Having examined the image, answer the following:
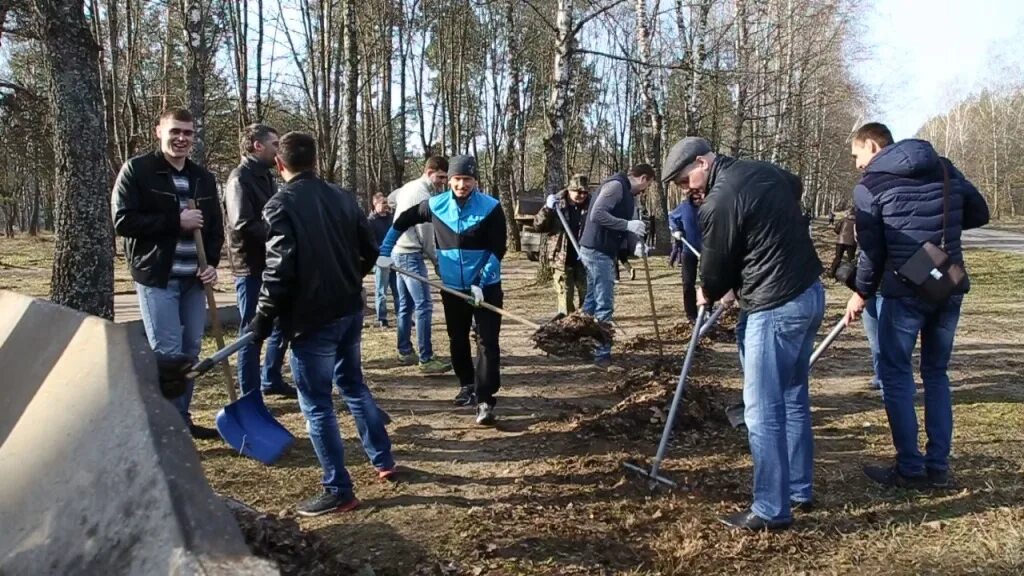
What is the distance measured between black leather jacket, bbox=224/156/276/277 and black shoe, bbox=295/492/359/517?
2.09 metres

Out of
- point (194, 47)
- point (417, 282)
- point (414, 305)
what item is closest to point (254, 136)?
point (417, 282)

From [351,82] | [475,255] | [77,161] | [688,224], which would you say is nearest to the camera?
[77,161]

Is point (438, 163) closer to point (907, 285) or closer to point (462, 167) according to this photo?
point (462, 167)

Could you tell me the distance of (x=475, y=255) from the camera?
17.2 feet

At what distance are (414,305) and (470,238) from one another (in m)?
1.94

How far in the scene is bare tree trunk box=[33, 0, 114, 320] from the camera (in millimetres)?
4875

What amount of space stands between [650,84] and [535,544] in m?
14.6

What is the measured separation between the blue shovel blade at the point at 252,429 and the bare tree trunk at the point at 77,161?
220cm

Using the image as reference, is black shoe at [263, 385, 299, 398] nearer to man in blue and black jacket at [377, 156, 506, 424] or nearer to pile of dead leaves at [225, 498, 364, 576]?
man in blue and black jacket at [377, 156, 506, 424]

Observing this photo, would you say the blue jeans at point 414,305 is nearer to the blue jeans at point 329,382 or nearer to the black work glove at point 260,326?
the blue jeans at point 329,382

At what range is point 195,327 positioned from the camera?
4703mm

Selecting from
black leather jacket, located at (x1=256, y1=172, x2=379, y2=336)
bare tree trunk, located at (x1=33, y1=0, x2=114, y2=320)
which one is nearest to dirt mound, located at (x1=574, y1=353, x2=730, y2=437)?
black leather jacket, located at (x1=256, y1=172, x2=379, y2=336)

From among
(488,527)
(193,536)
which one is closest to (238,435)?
(488,527)

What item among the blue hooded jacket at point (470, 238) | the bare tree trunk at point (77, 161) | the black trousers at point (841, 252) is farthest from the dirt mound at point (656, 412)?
the black trousers at point (841, 252)
